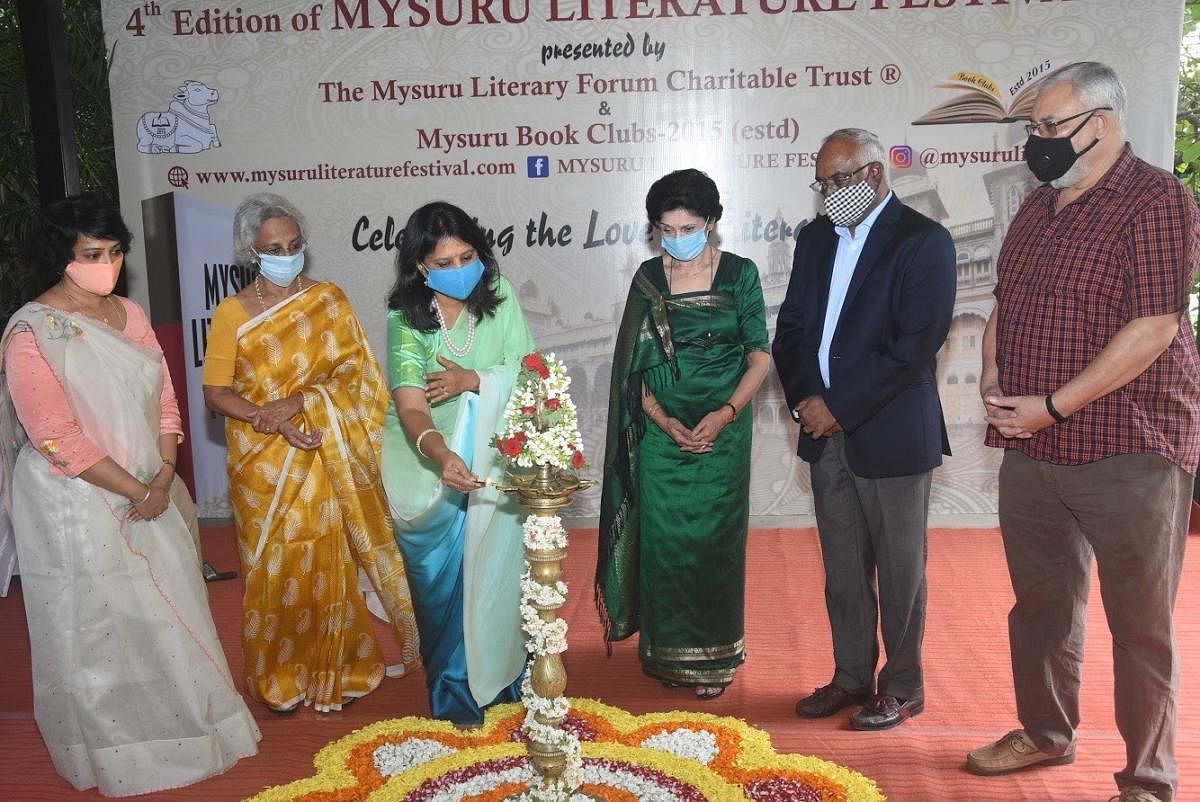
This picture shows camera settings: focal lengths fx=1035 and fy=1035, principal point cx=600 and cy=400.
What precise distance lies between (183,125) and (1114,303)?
4857 mm

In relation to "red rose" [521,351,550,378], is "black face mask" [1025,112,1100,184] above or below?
above

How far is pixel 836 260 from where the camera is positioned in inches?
128

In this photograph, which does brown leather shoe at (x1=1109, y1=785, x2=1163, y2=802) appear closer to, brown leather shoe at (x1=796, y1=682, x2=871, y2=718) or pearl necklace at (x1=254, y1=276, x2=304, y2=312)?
brown leather shoe at (x1=796, y1=682, x2=871, y2=718)

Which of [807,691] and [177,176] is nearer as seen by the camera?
[807,691]

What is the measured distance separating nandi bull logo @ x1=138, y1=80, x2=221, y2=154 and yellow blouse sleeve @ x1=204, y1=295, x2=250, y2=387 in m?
2.68

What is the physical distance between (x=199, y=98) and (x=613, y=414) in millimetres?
3444

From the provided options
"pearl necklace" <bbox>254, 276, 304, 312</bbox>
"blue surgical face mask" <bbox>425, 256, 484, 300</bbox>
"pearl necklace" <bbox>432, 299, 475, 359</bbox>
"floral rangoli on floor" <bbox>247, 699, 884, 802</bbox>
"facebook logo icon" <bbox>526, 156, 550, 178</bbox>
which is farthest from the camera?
"facebook logo icon" <bbox>526, 156, 550, 178</bbox>

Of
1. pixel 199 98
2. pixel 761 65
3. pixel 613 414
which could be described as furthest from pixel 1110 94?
pixel 199 98

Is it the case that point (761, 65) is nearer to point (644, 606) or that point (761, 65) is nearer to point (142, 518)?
point (644, 606)

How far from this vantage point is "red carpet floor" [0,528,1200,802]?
115 inches

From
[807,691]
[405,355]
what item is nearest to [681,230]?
[405,355]

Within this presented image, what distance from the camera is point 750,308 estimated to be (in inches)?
134

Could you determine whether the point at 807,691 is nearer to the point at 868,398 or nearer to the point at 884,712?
the point at 884,712

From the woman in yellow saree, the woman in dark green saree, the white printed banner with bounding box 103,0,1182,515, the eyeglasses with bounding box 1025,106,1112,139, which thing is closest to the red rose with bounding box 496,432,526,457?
the woman in dark green saree
